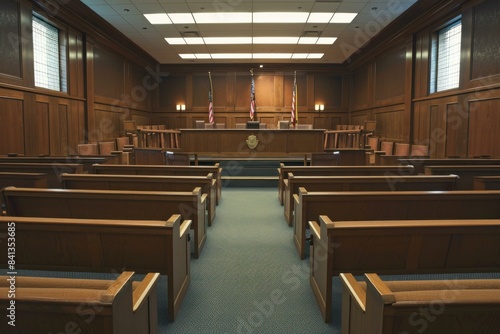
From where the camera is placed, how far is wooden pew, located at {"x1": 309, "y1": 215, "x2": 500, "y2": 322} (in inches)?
73.9

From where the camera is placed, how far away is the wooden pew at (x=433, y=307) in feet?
3.39

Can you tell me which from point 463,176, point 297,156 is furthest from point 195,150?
point 463,176

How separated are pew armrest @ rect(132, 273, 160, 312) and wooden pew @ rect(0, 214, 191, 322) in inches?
16.2

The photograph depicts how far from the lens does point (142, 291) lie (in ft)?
4.72

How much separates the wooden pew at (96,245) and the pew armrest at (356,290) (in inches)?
36.6

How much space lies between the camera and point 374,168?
13.9 feet

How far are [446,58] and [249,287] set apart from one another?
7512mm

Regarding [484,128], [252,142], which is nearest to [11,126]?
[252,142]

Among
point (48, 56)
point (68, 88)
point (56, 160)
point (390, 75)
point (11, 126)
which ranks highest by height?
point (390, 75)

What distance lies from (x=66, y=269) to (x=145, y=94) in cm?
1240

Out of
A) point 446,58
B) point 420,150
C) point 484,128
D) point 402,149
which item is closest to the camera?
point 484,128

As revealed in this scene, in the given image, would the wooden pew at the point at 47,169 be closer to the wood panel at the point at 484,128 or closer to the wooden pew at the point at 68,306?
the wooden pew at the point at 68,306

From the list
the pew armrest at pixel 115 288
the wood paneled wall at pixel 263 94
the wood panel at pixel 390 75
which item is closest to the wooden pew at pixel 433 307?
the pew armrest at pixel 115 288

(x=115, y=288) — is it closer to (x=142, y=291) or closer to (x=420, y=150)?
(x=142, y=291)
